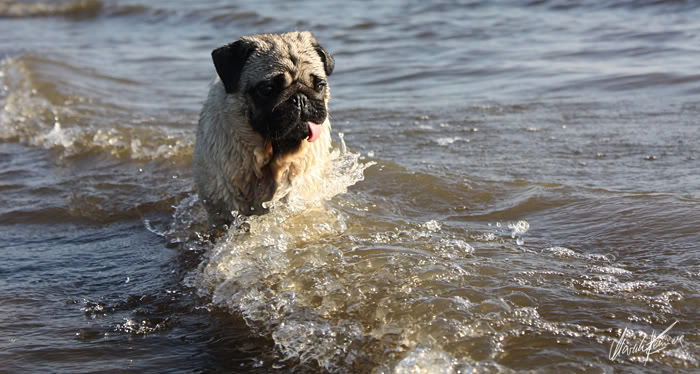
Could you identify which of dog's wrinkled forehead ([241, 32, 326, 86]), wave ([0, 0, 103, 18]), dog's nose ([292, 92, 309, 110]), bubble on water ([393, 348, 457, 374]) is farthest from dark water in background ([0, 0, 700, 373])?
wave ([0, 0, 103, 18])

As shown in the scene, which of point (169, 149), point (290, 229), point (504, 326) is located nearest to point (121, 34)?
point (169, 149)

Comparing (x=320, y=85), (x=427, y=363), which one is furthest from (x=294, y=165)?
(x=427, y=363)

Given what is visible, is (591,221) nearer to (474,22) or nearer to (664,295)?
(664,295)

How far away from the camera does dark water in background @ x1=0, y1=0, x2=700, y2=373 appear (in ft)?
15.6

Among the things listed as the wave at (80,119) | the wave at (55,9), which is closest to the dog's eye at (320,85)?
the wave at (80,119)

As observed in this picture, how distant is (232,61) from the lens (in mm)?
5832

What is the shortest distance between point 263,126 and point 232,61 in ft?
1.81

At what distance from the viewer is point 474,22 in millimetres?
17891

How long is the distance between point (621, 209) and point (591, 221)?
336 mm

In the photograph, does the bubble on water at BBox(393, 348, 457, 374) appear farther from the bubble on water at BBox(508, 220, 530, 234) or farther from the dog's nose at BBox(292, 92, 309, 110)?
the bubble on water at BBox(508, 220, 530, 234)

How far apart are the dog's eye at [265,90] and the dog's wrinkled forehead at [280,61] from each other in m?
0.05

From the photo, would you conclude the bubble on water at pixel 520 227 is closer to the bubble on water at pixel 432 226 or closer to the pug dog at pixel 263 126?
the bubble on water at pixel 432 226

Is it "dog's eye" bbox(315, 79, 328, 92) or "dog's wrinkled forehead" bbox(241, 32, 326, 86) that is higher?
"dog's wrinkled forehead" bbox(241, 32, 326, 86)
